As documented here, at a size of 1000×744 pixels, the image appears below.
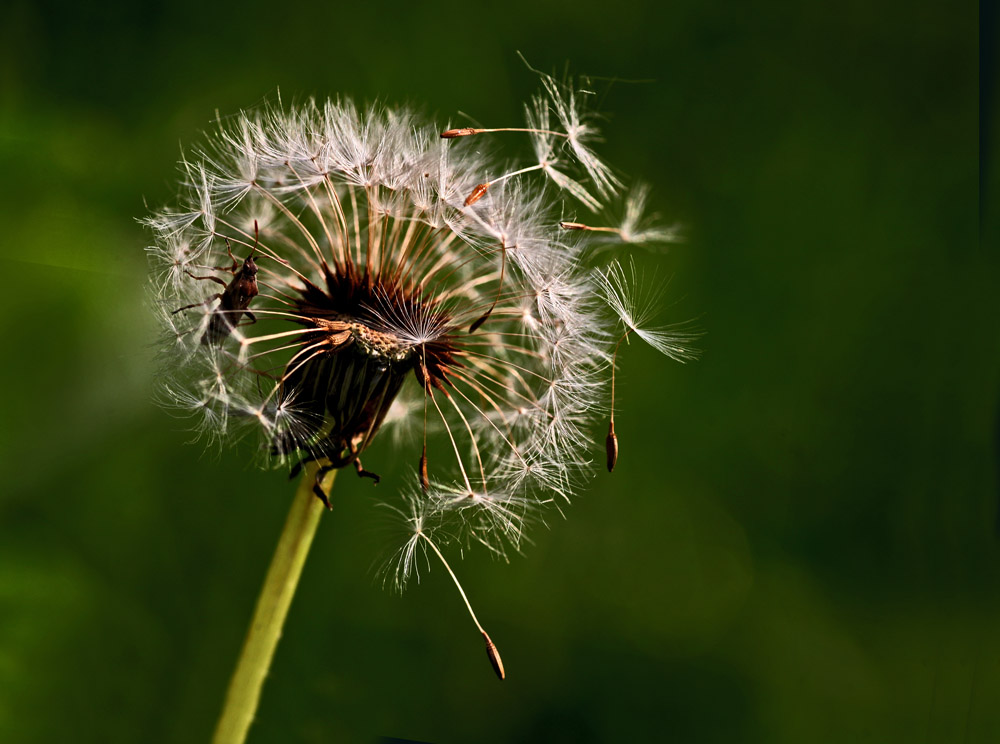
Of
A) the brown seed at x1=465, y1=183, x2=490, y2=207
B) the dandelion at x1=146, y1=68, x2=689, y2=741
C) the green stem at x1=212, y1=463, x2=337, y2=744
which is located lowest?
the green stem at x1=212, y1=463, x2=337, y2=744

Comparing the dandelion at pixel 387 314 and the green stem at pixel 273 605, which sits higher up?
the dandelion at pixel 387 314

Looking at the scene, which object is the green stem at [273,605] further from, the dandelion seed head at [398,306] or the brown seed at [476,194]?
the brown seed at [476,194]

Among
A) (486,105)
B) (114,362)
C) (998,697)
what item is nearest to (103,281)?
(114,362)

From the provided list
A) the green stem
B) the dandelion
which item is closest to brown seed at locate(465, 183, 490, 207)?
the dandelion

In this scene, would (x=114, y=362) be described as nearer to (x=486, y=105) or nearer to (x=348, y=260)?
(x=348, y=260)

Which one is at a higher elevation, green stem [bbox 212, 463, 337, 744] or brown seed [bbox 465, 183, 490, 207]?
brown seed [bbox 465, 183, 490, 207]

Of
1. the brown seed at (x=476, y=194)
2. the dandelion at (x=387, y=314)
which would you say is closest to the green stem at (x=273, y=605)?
the dandelion at (x=387, y=314)

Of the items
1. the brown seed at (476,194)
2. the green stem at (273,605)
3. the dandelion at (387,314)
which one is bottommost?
the green stem at (273,605)

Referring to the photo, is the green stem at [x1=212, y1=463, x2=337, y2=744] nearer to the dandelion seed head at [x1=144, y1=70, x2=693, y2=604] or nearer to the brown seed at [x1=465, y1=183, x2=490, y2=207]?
the dandelion seed head at [x1=144, y1=70, x2=693, y2=604]
